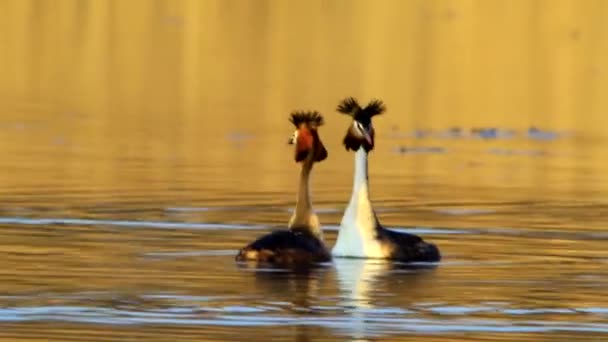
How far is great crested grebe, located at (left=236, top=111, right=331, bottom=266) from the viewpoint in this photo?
19.0 meters

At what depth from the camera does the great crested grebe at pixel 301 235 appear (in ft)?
62.3

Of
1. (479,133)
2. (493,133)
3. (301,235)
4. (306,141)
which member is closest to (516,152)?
(479,133)

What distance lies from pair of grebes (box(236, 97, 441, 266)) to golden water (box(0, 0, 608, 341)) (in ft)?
0.88

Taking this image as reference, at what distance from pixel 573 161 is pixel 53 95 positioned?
12.6 m

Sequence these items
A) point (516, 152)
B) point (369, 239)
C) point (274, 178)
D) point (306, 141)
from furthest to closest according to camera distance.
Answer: point (516, 152)
point (274, 178)
point (306, 141)
point (369, 239)

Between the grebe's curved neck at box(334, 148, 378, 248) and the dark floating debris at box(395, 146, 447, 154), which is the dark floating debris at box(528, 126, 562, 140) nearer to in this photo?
the dark floating debris at box(395, 146, 447, 154)

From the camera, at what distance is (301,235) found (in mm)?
19406

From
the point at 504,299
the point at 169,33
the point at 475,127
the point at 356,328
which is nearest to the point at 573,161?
the point at 475,127

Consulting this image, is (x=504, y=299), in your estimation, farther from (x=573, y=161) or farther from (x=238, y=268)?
(x=573, y=161)

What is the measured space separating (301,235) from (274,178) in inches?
313

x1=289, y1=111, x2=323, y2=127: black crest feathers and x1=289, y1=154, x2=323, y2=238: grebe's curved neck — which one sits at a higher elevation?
x1=289, y1=111, x2=323, y2=127: black crest feathers

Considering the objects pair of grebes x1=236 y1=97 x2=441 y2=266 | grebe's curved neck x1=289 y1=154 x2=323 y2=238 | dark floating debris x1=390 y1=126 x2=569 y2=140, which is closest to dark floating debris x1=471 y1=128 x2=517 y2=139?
dark floating debris x1=390 y1=126 x2=569 y2=140

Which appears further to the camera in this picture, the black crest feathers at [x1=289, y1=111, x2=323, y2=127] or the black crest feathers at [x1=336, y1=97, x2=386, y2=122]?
the black crest feathers at [x1=289, y1=111, x2=323, y2=127]

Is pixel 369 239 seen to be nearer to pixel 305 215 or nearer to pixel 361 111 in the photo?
pixel 305 215
